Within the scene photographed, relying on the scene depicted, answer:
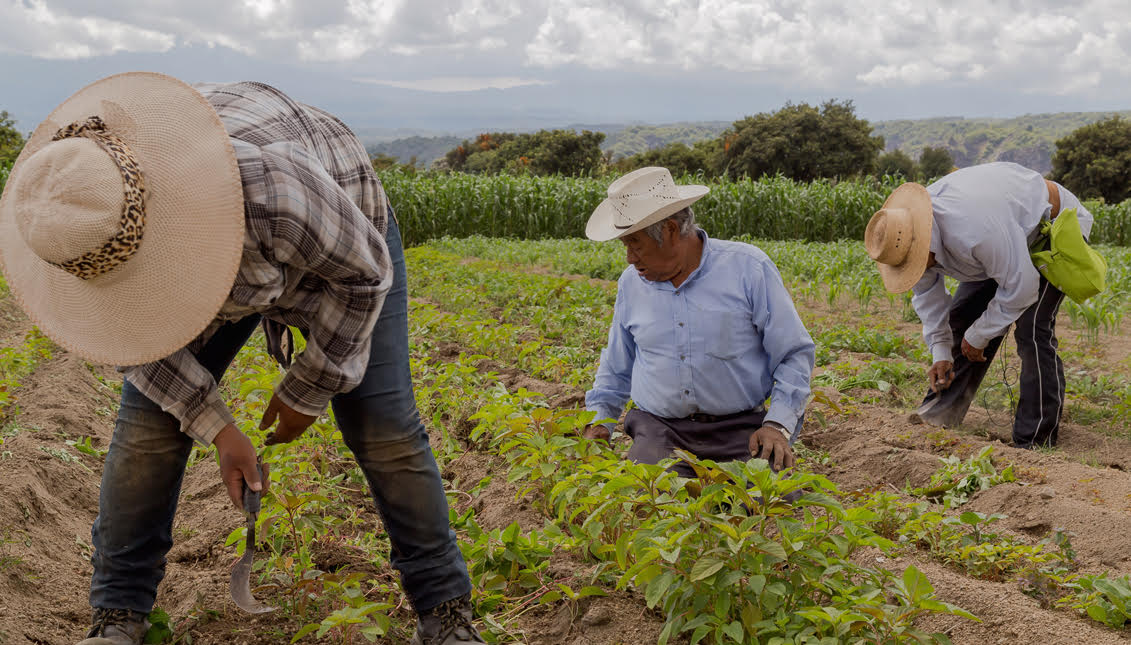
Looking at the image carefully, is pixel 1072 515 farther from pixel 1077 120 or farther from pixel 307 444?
pixel 1077 120

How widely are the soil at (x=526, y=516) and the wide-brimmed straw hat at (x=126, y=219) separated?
3.72 feet

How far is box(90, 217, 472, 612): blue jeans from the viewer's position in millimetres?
2178

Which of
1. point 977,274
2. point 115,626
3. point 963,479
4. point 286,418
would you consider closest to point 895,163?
point 977,274

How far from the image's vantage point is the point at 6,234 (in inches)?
73.3

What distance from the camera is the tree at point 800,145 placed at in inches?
1778

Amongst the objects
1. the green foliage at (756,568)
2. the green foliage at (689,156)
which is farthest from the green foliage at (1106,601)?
the green foliage at (689,156)

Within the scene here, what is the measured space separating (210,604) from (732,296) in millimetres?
1941

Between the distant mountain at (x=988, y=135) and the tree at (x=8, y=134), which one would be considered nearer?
the tree at (x=8, y=134)

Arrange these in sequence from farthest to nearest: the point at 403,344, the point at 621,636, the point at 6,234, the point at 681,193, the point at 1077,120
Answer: the point at 1077,120 < the point at 681,193 < the point at 621,636 < the point at 403,344 < the point at 6,234

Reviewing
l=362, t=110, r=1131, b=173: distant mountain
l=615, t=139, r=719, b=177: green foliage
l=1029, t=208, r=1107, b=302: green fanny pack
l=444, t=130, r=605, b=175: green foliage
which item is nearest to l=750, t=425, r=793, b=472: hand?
l=1029, t=208, r=1107, b=302: green fanny pack

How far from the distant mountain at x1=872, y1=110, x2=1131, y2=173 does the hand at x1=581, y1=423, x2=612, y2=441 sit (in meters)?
95.6

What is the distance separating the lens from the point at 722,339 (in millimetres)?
3244

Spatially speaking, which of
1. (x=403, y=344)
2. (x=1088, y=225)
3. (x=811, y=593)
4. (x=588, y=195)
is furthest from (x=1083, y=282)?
(x=588, y=195)

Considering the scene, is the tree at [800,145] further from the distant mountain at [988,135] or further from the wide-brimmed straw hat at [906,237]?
the distant mountain at [988,135]
